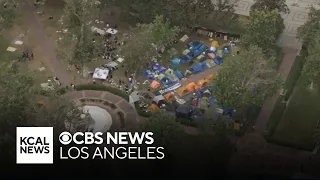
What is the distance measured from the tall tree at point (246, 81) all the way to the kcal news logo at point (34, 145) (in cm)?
2782

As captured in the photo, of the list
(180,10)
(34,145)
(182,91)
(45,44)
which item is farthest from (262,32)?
(34,145)

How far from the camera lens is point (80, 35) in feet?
281

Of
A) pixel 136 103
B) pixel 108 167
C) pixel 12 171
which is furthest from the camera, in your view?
pixel 136 103

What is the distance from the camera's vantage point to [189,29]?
99438 mm

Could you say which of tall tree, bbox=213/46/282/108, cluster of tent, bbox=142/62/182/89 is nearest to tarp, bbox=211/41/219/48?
cluster of tent, bbox=142/62/182/89

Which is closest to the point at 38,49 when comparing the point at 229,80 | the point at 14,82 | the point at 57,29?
the point at 57,29

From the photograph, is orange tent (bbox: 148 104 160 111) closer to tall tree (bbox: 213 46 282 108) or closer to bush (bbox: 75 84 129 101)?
bush (bbox: 75 84 129 101)

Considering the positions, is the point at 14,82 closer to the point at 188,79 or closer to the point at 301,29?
the point at 188,79

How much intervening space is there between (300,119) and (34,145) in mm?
42416

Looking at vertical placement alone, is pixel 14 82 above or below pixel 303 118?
above

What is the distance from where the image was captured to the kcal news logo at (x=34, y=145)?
6525 cm

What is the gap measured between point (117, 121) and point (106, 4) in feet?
95.3

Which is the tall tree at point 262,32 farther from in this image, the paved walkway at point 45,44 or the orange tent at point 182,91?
the paved walkway at point 45,44

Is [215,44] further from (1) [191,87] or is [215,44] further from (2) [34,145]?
(2) [34,145]
